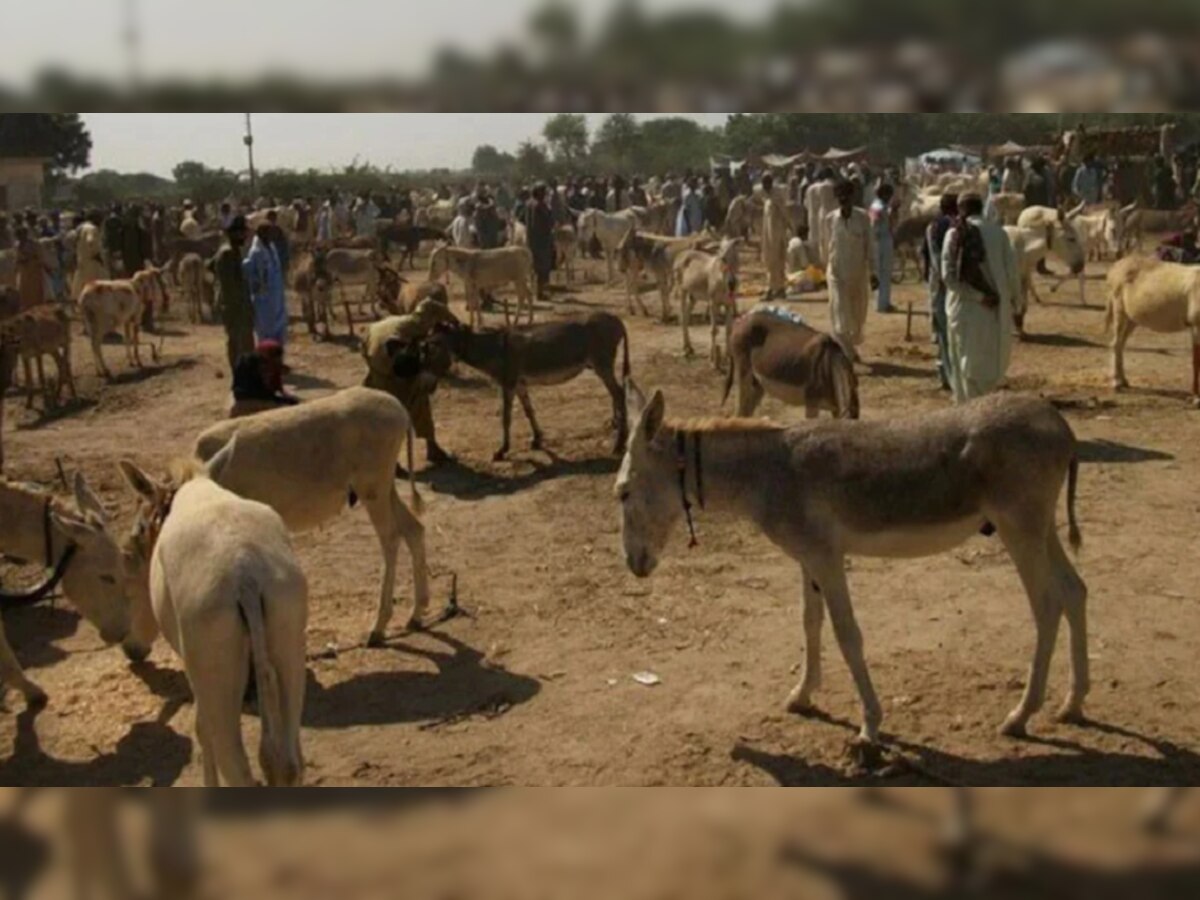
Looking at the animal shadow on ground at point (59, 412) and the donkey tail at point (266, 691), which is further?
the animal shadow on ground at point (59, 412)

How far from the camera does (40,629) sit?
7.80m

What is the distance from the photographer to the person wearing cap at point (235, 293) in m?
12.5

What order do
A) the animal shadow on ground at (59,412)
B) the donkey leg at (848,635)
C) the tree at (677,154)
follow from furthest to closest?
the tree at (677,154) < the animal shadow on ground at (59,412) < the donkey leg at (848,635)

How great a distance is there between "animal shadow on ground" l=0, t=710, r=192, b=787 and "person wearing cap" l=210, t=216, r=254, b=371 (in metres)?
6.96

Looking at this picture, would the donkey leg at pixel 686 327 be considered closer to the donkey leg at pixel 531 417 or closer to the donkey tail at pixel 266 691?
the donkey leg at pixel 531 417

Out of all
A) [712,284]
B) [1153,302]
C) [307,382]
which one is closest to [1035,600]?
[1153,302]

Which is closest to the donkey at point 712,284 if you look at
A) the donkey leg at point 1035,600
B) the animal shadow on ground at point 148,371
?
the animal shadow on ground at point 148,371

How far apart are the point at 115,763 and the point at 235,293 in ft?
25.4

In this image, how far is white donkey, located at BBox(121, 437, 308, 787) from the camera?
4012 millimetres

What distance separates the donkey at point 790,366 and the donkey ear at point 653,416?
156 inches

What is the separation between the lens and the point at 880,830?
34.2 inches

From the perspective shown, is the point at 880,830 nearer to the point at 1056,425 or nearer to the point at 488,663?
the point at 1056,425

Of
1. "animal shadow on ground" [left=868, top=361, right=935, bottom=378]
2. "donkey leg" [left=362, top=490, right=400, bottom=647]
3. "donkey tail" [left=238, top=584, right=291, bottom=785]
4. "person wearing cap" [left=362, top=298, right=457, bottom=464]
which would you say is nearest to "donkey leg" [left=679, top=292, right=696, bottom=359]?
"animal shadow on ground" [left=868, top=361, right=935, bottom=378]

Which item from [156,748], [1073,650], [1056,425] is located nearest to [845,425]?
[1056,425]
